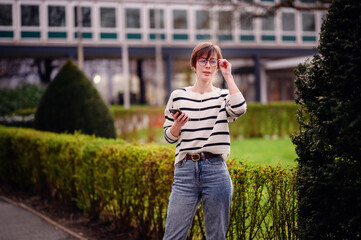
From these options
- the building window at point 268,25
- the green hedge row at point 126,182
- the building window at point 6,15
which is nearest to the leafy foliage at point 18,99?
the building window at point 6,15

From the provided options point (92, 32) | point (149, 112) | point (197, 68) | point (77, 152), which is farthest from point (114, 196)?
point (92, 32)

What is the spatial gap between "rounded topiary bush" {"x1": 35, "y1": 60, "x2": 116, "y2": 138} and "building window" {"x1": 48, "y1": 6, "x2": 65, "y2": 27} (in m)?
22.9

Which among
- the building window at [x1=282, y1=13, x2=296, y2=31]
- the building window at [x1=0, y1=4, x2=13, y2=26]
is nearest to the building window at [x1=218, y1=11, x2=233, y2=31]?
the building window at [x1=0, y1=4, x2=13, y2=26]

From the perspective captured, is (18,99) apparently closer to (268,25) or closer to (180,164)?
(268,25)

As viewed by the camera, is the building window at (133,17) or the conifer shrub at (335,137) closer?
the conifer shrub at (335,137)

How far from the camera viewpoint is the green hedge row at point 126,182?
11.3 ft

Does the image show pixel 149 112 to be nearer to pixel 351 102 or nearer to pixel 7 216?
pixel 7 216

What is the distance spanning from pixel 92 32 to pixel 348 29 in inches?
1161

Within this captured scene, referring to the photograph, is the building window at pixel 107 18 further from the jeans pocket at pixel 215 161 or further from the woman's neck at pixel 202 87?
the jeans pocket at pixel 215 161

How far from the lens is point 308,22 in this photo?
34906mm

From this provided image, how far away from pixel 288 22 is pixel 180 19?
9624 millimetres

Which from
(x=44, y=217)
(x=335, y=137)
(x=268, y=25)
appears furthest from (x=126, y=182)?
(x=268, y=25)

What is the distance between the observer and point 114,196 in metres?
5.14

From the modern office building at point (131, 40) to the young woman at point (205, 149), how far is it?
26.2 m
